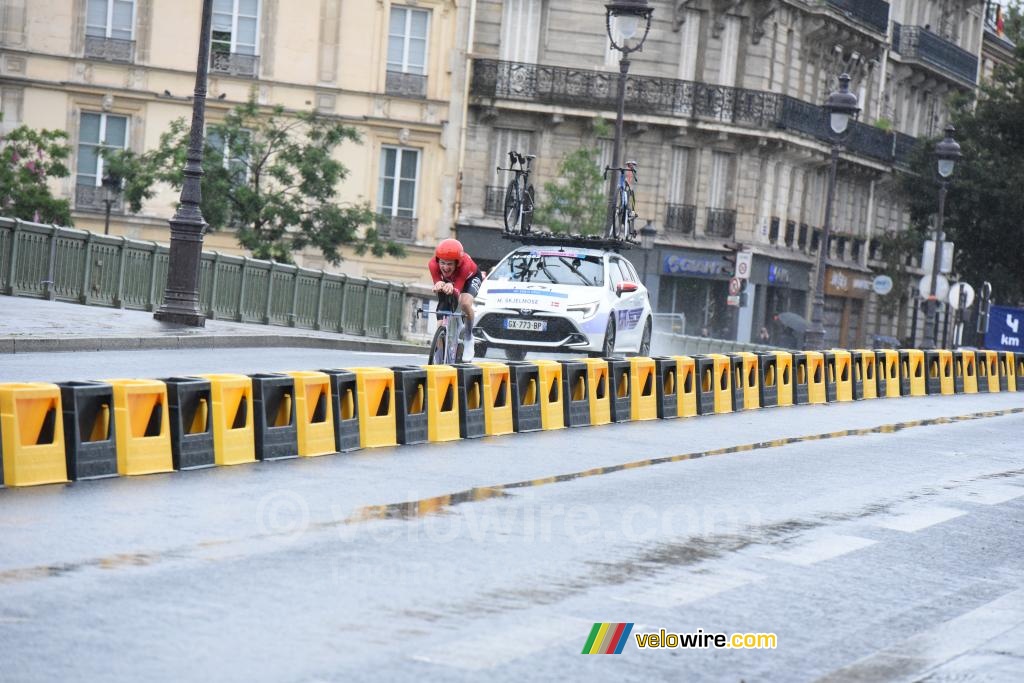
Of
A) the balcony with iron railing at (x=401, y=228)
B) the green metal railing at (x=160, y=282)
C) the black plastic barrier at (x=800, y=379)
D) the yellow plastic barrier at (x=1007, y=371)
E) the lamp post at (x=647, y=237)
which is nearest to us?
the black plastic barrier at (x=800, y=379)

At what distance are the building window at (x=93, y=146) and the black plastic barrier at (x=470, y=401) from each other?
113ft

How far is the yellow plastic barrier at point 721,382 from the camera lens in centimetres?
2159

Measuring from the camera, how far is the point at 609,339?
82.1 feet

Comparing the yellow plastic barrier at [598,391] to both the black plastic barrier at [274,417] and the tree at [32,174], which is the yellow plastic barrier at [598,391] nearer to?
the black plastic barrier at [274,417]

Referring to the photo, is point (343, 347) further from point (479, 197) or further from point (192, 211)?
point (479, 197)

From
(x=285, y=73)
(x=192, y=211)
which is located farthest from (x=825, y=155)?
(x=192, y=211)

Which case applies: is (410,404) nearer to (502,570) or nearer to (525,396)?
(525,396)

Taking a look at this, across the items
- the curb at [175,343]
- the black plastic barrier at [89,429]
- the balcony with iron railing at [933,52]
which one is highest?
the balcony with iron railing at [933,52]

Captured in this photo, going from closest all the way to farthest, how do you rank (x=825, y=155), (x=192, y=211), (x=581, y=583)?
1. (x=581, y=583)
2. (x=192, y=211)
3. (x=825, y=155)

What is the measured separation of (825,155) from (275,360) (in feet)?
122

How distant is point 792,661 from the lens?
23.8 ft

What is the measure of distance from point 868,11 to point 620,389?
45.4 metres

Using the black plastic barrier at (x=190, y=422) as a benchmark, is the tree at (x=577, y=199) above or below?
above

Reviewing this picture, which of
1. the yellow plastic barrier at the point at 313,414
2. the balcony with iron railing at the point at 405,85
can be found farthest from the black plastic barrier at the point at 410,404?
the balcony with iron railing at the point at 405,85
